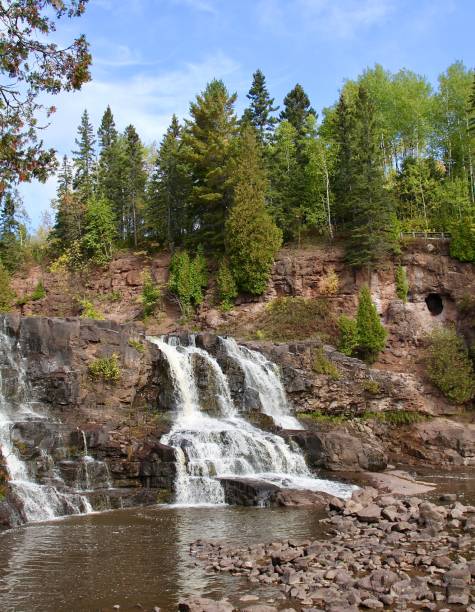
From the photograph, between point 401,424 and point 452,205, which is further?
point 452,205

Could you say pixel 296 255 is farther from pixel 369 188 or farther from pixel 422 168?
pixel 422 168

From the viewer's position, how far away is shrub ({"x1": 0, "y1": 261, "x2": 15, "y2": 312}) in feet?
140

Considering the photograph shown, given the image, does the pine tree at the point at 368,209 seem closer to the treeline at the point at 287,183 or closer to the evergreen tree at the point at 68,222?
the treeline at the point at 287,183

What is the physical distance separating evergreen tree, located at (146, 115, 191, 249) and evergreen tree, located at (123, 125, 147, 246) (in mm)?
2999

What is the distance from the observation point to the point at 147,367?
29.3m

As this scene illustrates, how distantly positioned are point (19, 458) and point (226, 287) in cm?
2213

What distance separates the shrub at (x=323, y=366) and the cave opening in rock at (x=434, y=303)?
11828 mm

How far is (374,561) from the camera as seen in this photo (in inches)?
497

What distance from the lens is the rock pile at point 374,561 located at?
10.5 meters

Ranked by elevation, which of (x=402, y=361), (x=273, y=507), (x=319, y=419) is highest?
(x=402, y=361)

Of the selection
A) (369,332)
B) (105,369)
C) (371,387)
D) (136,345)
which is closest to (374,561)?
(105,369)

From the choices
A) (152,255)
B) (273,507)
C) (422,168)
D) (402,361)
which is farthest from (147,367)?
(422,168)

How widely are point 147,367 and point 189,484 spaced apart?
349 inches

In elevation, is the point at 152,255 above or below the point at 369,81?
below
